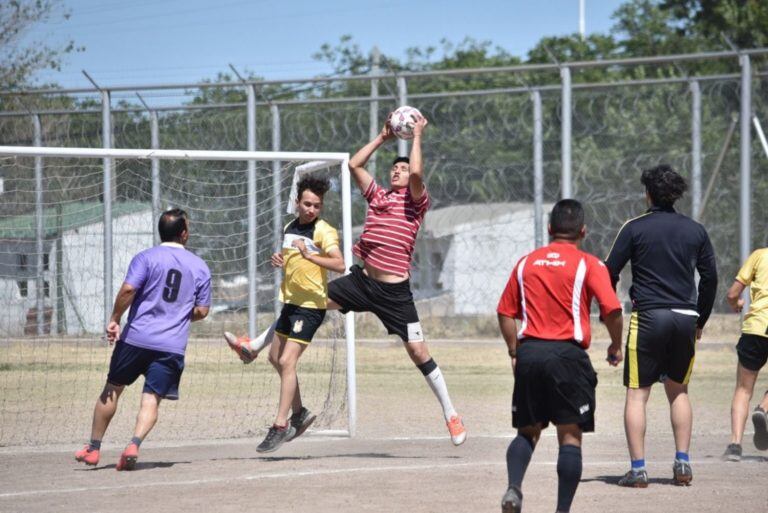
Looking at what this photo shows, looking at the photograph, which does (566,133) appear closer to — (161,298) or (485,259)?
(485,259)

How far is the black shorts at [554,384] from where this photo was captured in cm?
Result: 610

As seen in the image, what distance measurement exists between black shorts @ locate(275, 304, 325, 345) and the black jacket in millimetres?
2450

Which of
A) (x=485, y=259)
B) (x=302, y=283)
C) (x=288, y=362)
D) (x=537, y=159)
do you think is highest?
(x=537, y=159)

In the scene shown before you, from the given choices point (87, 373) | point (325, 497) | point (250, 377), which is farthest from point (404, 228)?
point (87, 373)

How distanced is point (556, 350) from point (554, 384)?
17 centimetres

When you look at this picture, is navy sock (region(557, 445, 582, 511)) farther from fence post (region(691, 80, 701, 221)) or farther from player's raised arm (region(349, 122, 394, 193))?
fence post (region(691, 80, 701, 221))

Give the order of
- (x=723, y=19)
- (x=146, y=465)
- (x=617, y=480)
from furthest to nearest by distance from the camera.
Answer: (x=723, y=19) → (x=146, y=465) → (x=617, y=480)

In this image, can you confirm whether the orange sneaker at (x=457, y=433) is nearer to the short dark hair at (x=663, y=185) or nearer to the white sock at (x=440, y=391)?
the white sock at (x=440, y=391)

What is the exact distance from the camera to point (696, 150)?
18859mm

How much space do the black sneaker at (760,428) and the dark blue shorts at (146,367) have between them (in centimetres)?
398

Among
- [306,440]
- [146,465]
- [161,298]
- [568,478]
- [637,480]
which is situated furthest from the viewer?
[306,440]

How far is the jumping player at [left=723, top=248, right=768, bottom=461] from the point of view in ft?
28.6

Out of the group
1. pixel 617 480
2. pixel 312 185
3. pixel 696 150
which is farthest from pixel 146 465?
pixel 696 150

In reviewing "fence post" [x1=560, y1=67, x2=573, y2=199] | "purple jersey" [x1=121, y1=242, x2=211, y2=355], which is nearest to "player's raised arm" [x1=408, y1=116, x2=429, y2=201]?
"purple jersey" [x1=121, y1=242, x2=211, y2=355]
